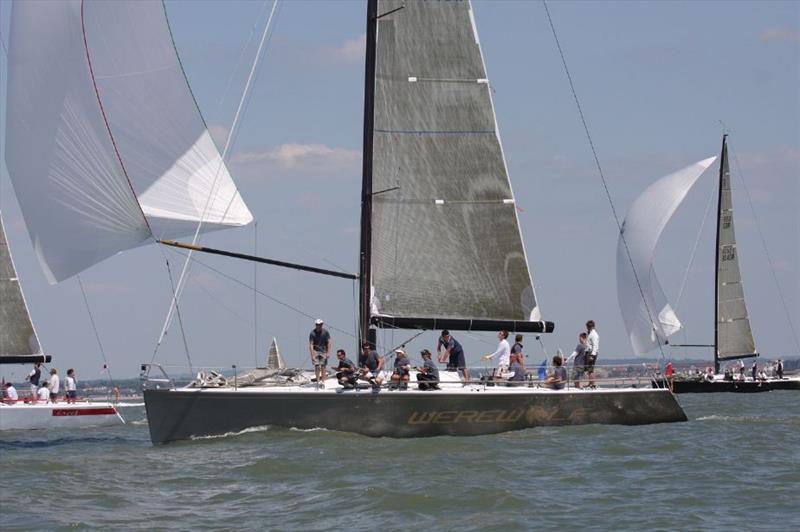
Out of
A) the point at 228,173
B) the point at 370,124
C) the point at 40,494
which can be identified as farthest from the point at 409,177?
the point at 40,494

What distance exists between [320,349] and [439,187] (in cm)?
389

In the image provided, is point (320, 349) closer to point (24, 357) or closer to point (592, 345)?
point (592, 345)

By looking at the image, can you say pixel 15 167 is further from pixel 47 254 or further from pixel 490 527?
pixel 490 527

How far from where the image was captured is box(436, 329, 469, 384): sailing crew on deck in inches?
945

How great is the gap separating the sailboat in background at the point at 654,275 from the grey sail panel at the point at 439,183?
32.6m

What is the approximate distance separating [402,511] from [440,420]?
665 cm

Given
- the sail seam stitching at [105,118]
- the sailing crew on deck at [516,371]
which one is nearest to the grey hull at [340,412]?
the sailing crew on deck at [516,371]

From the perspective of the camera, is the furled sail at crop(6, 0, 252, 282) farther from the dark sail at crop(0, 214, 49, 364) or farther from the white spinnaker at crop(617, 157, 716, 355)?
the white spinnaker at crop(617, 157, 716, 355)

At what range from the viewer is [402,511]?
52.1ft

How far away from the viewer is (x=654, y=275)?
5822 cm

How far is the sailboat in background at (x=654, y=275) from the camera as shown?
189 feet

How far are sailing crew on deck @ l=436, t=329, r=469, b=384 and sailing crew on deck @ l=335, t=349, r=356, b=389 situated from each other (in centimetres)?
223

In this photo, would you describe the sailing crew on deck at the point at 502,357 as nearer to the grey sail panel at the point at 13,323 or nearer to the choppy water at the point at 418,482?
the choppy water at the point at 418,482

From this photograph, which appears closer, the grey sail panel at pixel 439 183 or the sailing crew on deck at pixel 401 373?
the sailing crew on deck at pixel 401 373
